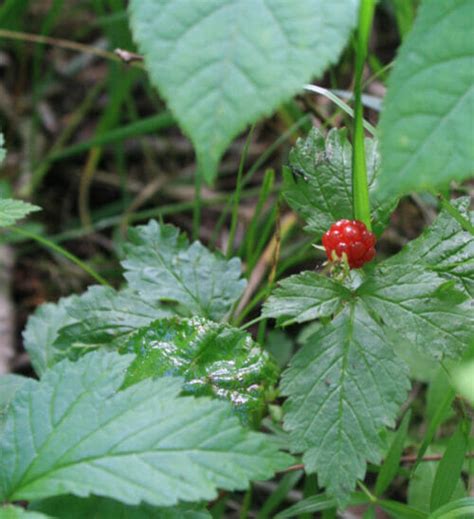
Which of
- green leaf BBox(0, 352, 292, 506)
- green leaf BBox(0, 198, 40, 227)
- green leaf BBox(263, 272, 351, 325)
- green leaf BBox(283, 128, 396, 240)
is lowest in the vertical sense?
green leaf BBox(0, 352, 292, 506)

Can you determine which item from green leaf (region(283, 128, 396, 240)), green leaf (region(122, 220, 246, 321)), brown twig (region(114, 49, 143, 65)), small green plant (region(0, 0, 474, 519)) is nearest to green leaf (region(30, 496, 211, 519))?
small green plant (region(0, 0, 474, 519))

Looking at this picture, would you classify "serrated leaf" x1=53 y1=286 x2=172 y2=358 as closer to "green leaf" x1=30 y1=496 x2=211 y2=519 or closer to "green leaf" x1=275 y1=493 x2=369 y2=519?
"green leaf" x1=30 y1=496 x2=211 y2=519

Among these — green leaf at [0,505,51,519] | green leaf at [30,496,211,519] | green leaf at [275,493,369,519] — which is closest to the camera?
green leaf at [0,505,51,519]

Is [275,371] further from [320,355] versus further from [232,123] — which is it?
[232,123]

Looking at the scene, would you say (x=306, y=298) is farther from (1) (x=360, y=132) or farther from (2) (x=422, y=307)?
(1) (x=360, y=132)

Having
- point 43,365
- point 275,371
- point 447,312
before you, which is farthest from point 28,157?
point 447,312

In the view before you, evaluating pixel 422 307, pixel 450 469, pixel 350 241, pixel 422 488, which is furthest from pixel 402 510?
pixel 350 241

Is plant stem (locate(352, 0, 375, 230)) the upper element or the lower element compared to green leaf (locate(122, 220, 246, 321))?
upper
